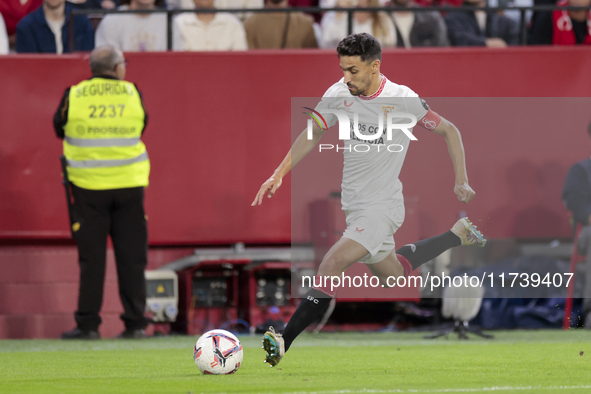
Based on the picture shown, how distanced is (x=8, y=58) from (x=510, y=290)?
19.0 feet

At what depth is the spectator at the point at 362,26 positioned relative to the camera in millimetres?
9812

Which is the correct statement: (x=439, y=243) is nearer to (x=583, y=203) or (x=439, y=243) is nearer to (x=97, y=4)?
(x=583, y=203)

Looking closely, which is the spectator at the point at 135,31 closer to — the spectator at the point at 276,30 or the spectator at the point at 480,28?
the spectator at the point at 276,30

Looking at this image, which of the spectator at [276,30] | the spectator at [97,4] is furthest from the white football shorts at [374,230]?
the spectator at [97,4]

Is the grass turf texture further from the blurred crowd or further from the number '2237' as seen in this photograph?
the blurred crowd

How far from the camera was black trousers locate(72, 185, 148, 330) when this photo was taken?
26.6ft

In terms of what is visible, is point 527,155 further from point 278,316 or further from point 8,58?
point 8,58

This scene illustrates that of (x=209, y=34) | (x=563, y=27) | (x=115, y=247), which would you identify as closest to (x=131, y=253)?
(x=115, y=247)

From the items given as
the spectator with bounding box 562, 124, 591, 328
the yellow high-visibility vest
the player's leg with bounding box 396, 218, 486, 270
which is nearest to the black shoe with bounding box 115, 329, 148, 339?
the yellow high-visibility vest

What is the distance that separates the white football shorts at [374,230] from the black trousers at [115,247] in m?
2.72

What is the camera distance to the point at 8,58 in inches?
377

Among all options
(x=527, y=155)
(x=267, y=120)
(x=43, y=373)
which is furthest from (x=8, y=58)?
(x=527, y=155)

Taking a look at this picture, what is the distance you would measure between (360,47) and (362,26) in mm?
3955

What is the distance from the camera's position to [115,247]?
827 centimetres
